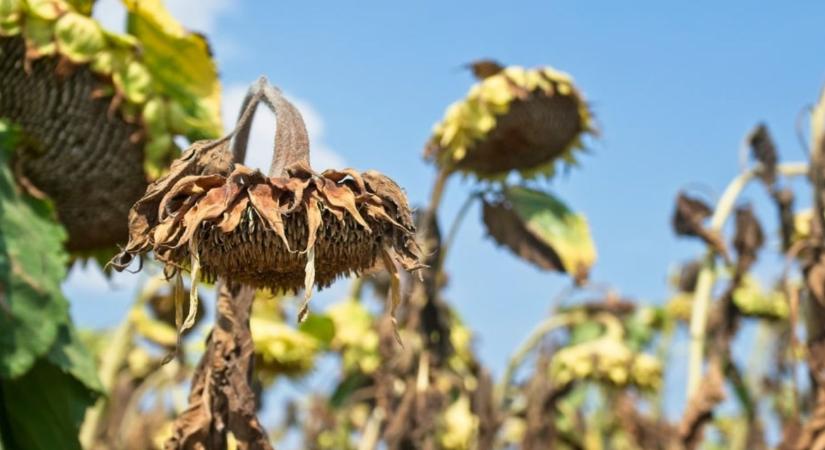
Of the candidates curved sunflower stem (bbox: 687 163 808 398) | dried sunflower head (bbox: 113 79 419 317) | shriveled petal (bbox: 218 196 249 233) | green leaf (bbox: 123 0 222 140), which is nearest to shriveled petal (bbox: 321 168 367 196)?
dried sunflower head (bbox: 113 79 419 317)

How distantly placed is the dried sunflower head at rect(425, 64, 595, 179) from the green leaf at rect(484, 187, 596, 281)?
12 cm

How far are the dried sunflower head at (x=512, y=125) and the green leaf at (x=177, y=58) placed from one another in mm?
1061

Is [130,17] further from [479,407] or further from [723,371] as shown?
[723,371]

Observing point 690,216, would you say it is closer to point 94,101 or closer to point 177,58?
point 177,58

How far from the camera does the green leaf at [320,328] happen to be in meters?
4.44

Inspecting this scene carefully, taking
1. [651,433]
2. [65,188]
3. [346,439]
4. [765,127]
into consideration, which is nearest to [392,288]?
[65,188]

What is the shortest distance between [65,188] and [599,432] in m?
5.11

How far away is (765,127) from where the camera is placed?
13.4 feet

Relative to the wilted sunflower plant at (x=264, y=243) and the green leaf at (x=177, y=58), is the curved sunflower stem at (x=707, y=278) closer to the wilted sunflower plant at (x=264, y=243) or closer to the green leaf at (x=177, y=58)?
the wilted sunflower plant at (x=264, y=243)

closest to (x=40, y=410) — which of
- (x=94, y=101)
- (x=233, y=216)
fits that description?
(x=94, y=101)

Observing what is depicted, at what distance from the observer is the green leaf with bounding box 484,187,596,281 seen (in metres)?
3.62

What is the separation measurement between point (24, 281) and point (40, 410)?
284mm

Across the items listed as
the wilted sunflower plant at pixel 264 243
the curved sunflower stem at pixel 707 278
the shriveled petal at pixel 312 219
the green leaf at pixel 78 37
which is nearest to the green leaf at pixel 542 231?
the wilted sunflower plant at pixel 264 243

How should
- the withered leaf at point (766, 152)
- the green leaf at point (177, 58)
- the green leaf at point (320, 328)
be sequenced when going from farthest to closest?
the green leaf at point (320, 328) → the withered leaf at point (766, 152) → the green leaf at point (177, 58)
